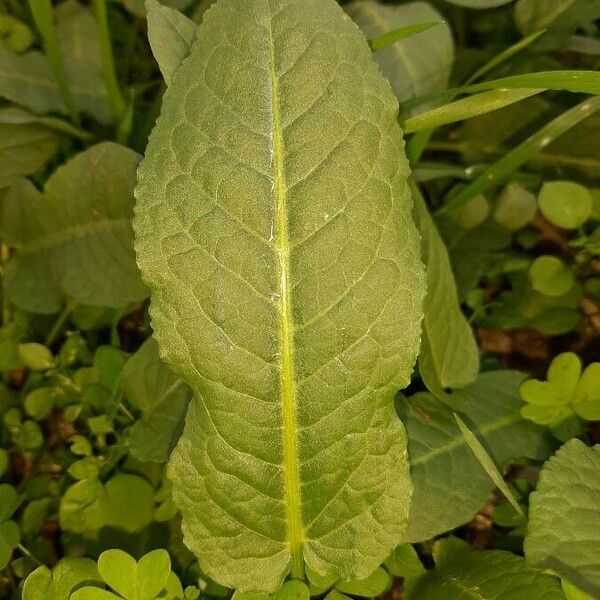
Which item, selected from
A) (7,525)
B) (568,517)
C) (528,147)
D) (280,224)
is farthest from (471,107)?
(7,525)

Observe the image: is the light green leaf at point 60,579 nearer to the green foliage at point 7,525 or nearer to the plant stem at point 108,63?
the green foliage at point 7,525

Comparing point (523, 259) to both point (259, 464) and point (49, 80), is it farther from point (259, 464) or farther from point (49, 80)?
point (49, 80)

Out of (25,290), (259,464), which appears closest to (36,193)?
(25,290)

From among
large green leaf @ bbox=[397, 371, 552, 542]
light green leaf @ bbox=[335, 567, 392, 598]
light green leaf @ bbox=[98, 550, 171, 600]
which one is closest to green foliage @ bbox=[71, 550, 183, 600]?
light green leaf @ bbox=[98, 550, 171, 600]

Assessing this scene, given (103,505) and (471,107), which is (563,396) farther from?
(103,505)

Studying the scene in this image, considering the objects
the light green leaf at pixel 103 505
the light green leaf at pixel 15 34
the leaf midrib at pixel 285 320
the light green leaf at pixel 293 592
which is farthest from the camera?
the light green leaf at pixel 15 34

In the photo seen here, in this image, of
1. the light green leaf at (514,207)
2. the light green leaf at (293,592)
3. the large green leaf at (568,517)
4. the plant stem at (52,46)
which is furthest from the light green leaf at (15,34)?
the large green leaf at (568,517)
